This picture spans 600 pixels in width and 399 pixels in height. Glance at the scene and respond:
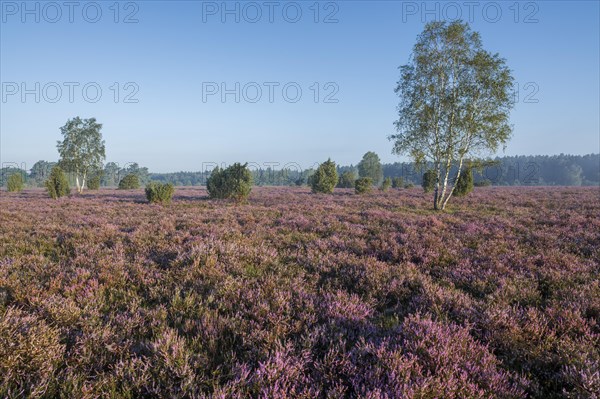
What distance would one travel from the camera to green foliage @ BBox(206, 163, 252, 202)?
81.3ft

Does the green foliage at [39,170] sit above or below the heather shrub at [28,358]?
above

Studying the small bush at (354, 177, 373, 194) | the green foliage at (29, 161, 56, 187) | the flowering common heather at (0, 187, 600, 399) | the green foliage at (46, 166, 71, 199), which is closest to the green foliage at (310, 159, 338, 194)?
the small bush at (354, 177, 373, 194)

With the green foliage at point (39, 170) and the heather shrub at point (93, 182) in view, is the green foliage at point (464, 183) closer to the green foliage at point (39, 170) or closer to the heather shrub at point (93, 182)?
the heather shrub at point (93, 182)

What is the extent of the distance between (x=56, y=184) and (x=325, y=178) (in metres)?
29.4

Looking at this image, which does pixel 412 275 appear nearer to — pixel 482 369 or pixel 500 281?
pixel 500 281

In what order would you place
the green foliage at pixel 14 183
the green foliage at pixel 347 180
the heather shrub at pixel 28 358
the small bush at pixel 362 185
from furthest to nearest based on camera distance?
A: the green foliage at pixel 347 180
the green foliage at pixel 14 183
the small bush at pixel 362 185
the heather shrub at pixel 28 358

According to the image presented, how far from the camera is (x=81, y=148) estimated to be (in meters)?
45.4

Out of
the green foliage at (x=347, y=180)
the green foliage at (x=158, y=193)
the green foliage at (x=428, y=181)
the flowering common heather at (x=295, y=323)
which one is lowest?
the flowering common heather at (x=295, y=323)

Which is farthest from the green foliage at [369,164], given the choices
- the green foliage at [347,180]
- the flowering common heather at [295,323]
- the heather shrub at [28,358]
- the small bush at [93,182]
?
the heather shrub at [28,358]

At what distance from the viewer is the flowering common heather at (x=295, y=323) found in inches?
97.3

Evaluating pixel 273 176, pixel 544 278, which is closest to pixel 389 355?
pixel 544 278

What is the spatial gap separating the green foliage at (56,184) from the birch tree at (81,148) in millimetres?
17847

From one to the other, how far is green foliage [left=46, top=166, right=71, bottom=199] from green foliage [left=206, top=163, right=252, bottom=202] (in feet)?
50.5

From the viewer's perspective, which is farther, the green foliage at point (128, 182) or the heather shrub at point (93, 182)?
the green foliage at point (128, 182)
